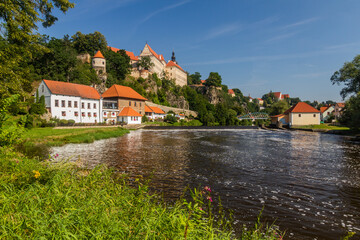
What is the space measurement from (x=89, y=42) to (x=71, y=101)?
121ft

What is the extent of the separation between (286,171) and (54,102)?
42.5 meters

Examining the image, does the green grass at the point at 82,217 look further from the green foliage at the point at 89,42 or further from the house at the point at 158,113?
the green foliage at the point at 89,42

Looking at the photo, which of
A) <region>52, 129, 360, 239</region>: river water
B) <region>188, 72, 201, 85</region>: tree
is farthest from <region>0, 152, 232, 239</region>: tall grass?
<region>188, 72, 201, 85</region>: tree

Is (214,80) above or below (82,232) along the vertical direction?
above

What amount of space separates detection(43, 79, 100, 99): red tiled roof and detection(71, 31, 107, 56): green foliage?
29.1 meters

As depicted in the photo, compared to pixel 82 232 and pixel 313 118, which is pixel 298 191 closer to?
pixel 82 232

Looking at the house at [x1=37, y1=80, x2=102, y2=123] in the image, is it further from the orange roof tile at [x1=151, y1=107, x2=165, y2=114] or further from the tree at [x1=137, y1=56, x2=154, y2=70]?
the tree at [x1=137, y1=56, x2=154, y2=70]

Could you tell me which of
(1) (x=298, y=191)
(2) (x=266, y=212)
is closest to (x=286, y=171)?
(1) (x=298, y=191)

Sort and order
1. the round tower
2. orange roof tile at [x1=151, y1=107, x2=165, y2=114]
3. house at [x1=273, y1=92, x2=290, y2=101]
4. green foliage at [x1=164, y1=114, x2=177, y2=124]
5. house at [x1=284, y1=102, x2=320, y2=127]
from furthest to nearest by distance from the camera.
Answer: house at [x1=273, y1=92, x2=290, y2=101]
the round tower
orange roof tile at [x1=151, y1=107, x2=165, y2=114]
green foliage at [x1=164, y1=114, x2=177, y2=124]
house at [x1=284, y1=102, x2=320, y2=127]

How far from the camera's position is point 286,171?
10.2m

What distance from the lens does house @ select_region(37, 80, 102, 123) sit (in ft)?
129

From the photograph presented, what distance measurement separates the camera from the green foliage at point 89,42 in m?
68.6

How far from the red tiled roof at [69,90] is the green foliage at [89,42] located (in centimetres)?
2910

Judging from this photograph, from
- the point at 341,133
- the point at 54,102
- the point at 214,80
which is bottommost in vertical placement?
the point at 341,133
